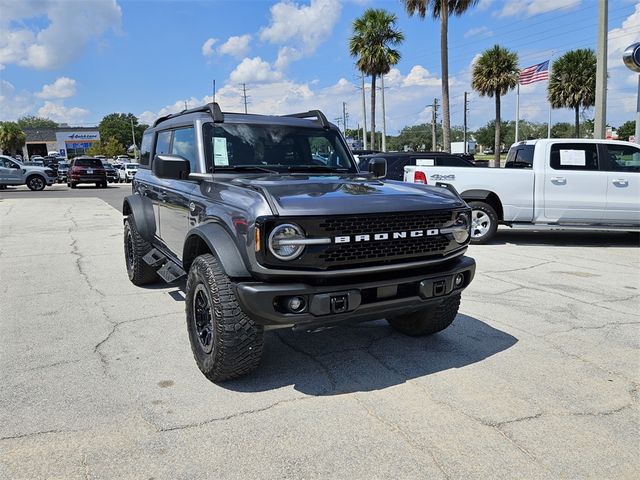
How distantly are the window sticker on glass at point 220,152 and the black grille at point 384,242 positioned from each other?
1.56 meters

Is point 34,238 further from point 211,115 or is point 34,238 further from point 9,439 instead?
point 9,439

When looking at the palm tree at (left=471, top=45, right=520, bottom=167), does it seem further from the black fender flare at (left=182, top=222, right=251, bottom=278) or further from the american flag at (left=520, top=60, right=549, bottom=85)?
the black fender flare at (left=182, top=222, right=251, bottom=278)

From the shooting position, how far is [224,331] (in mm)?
3148

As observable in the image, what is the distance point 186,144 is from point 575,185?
714 centimetres

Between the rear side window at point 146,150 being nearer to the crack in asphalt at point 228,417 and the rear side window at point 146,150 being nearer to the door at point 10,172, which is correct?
the crack in asphalt at point 228,417

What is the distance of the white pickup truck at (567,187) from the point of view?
8805 millimetres

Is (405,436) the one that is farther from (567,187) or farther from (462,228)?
(567,187)

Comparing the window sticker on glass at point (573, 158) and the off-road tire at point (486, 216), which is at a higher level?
the window sticker on glass at point (573, 158)

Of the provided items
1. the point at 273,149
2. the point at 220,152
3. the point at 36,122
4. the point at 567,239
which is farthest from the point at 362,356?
the point at 36,122

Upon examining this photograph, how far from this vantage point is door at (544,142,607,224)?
8.83 meters

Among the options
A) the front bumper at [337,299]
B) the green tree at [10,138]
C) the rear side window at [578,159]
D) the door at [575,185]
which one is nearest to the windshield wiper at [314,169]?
the front bumper at [337,299]

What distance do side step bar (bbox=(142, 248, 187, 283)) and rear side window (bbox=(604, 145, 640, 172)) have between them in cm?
778

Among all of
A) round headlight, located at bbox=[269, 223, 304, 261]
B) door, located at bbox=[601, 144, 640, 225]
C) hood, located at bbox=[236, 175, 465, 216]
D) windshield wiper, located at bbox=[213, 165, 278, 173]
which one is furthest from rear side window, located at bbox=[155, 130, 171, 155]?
door, located at bbox=[601, 144, 640, 225]

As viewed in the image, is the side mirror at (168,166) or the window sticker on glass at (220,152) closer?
the side mirror at (168,166)
